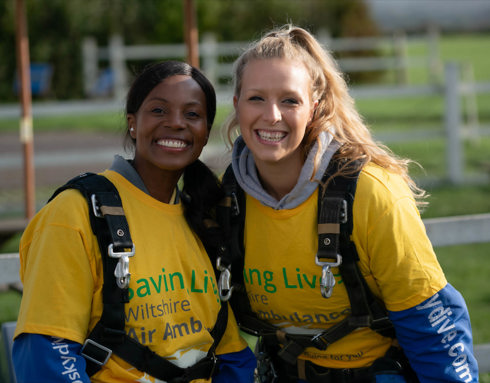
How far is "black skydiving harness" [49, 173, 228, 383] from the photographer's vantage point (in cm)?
231

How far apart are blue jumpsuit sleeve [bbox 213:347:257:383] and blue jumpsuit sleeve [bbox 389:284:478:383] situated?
0.63 metres

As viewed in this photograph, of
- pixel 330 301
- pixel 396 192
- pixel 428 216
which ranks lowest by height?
pixel 428 216

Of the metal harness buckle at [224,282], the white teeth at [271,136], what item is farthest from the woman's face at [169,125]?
the metal harness buckle at [224,282]

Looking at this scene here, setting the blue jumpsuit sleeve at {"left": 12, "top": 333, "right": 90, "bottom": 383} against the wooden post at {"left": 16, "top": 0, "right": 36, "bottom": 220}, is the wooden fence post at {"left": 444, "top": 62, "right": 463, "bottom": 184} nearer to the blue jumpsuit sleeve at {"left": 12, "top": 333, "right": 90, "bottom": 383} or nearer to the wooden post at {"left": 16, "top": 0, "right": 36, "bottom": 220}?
the wooden post at {"left": 16, "top": 0, "right": 36, "bottom": 220}

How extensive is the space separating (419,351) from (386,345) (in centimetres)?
24

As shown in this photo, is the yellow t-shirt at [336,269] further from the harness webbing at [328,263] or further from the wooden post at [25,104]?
the wooden post at [25,104]

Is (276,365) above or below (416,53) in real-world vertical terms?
below

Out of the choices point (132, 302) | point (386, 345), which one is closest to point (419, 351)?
point (386, 345)

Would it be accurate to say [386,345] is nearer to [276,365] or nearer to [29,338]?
[276,365]

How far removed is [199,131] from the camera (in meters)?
2.68

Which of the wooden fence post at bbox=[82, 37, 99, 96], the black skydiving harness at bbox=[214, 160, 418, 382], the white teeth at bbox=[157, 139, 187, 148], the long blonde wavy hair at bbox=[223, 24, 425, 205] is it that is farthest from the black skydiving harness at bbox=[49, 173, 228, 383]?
the wooden fence post at bbox=[82, 37, 99, 96]

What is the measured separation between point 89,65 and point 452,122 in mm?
14291

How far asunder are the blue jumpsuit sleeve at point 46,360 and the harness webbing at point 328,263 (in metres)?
0.70

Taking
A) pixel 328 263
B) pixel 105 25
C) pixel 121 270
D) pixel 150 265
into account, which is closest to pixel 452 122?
pixel 328 263
